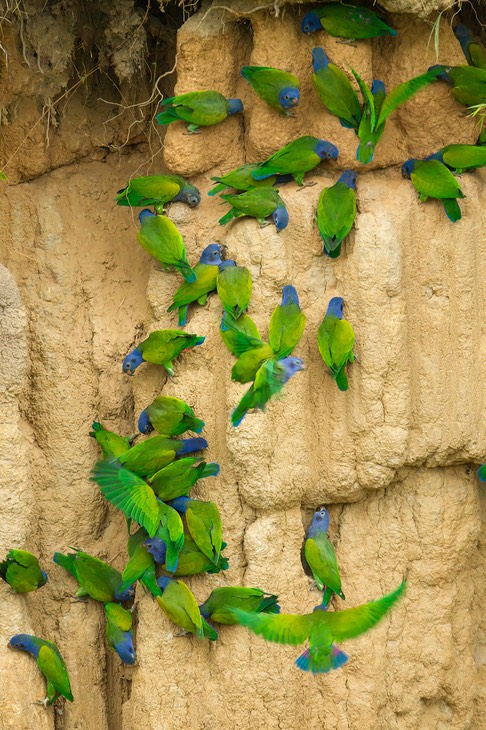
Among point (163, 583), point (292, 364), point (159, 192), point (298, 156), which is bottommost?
point (163, 583)

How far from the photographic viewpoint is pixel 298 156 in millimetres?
4812

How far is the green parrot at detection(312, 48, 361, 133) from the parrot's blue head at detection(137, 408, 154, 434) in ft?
4.67

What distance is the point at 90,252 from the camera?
5301 millimetres

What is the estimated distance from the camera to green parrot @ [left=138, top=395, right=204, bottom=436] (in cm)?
483

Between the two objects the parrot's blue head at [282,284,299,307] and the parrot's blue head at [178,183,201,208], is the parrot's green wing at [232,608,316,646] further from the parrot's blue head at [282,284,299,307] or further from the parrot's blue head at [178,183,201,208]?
the parrot's blue head at [178,183,201,208]

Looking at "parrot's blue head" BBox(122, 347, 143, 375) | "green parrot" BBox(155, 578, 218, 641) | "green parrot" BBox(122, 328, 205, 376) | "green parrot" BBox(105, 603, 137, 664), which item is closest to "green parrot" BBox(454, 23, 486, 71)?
"green parrot" BBox(122, 328, 205, 376)

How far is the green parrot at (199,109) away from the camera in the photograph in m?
4.82

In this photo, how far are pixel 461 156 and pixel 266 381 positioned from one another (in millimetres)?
1194

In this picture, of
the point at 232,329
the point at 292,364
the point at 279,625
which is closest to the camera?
the point at 279,625

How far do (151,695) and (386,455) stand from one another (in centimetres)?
135

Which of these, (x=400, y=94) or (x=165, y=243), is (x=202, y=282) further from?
(x=400, y=94)

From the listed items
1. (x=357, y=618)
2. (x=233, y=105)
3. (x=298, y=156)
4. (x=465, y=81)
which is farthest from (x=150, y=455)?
(x=465, y=81)

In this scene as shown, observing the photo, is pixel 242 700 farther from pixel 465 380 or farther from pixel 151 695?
pixel 465 380

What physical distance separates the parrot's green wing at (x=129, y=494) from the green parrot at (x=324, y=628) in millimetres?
519
